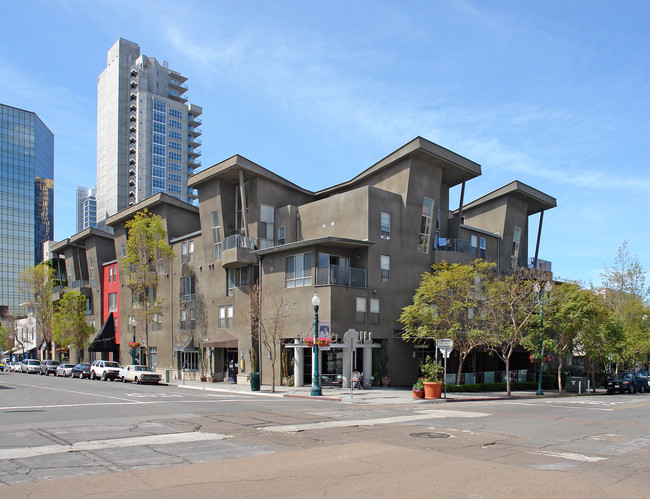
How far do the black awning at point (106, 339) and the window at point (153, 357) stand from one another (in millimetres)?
8047

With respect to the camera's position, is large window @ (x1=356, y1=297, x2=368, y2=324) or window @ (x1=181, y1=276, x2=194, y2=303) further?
window @ (x1=181, y1=276, x2=194, y2=303)

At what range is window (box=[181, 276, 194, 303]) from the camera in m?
47.5

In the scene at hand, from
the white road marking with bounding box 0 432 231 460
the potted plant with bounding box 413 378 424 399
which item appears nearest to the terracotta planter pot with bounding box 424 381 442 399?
the potted plant with bounding box 413 378 424 399

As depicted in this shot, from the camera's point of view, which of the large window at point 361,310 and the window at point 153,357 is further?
the window at point 153,357

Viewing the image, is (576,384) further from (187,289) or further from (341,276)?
(187,289)

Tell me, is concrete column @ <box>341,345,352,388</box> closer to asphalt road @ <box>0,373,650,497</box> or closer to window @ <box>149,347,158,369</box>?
asphalt road @ <box>0,373,650,497</box>

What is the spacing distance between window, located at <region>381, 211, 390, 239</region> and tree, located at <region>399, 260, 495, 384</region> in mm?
4215

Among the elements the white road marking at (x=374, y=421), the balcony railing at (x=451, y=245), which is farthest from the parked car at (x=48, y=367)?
the white road marking at (x=374, y=421)

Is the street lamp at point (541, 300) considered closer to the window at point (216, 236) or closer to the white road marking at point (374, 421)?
the white road marking at point (374, 421)

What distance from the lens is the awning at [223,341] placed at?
41188mm

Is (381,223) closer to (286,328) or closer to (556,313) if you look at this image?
(286,328)

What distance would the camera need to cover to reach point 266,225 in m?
42.3

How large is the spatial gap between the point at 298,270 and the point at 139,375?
15114 millimetres

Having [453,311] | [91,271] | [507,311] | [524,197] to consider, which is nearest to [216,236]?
[453,311]
